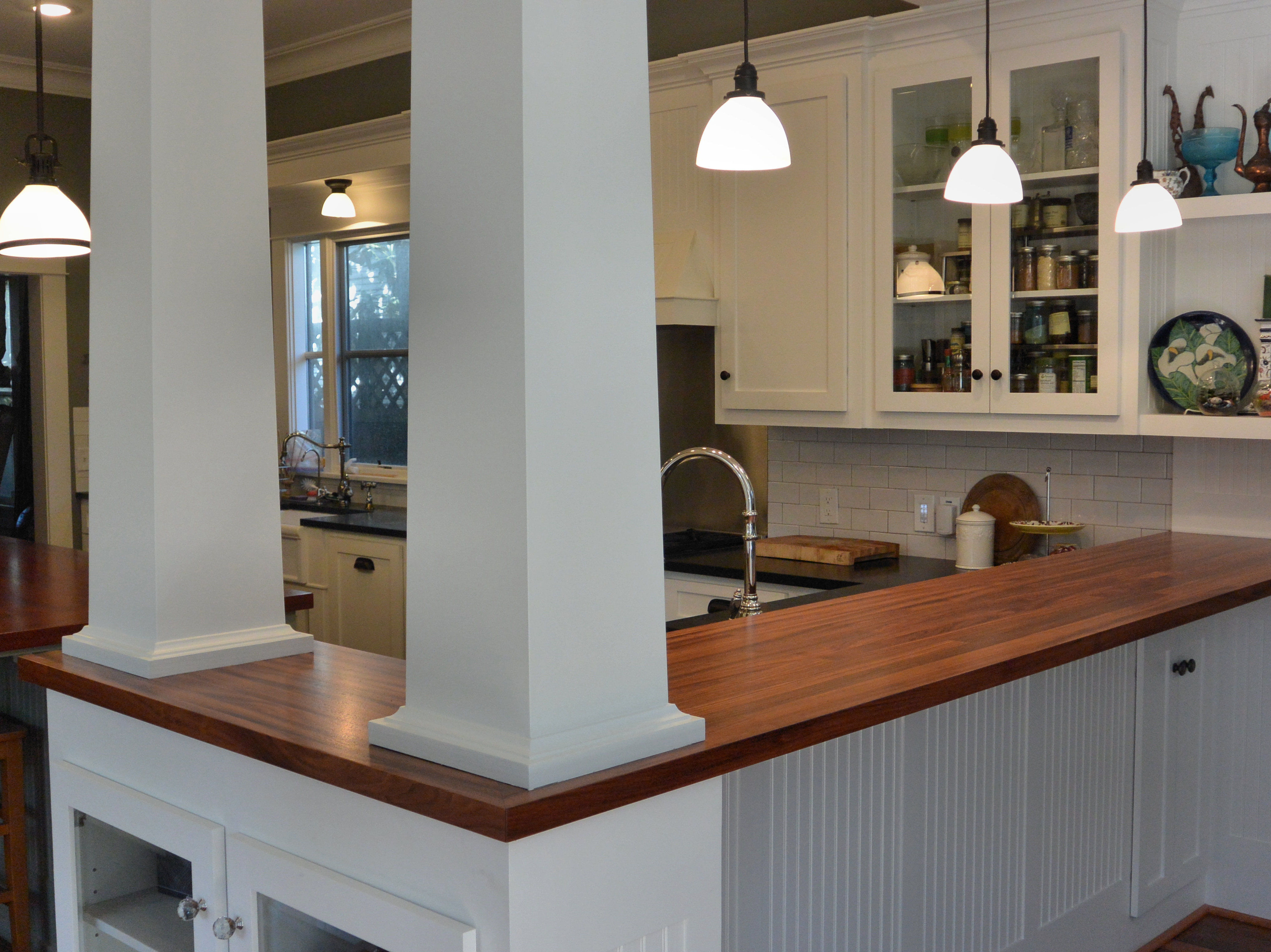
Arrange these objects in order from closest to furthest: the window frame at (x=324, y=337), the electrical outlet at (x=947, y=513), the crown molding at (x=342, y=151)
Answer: the electrical outlet at (x=947, y=513), the crown molding at (x=342, y=151), the window frame at (x=324, y=337)

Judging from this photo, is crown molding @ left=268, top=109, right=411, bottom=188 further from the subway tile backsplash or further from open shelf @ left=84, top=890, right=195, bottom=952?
open shelf @ left=84, top=890, right=195, bottom=952

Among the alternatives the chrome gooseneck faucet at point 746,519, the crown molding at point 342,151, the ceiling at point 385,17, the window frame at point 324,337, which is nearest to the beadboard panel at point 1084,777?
the chrome gooseneck faucet at point 746,519

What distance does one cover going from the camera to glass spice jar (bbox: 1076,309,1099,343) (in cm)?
340

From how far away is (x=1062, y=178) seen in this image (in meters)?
3.47

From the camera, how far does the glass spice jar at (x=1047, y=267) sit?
3477 millimetres

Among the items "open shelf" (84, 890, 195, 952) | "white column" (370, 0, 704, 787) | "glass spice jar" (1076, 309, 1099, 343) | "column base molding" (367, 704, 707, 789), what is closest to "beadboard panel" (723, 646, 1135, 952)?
"column base molding" (367, 704, 707, 789)

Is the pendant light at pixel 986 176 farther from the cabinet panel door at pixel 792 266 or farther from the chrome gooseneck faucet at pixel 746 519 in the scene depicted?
the cabinet panel door at pixel 792 266

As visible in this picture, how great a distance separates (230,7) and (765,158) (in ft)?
3.57

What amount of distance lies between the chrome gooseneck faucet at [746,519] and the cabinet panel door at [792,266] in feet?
4.52

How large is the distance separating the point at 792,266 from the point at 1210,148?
1291mm

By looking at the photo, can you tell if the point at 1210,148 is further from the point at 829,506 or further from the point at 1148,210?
the point at 829,506

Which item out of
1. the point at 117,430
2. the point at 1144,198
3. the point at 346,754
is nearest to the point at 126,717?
the point at 117,430

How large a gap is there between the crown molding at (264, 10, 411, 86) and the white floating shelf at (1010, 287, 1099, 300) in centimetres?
296

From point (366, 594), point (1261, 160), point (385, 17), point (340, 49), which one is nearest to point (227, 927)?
point (1261, 160)
